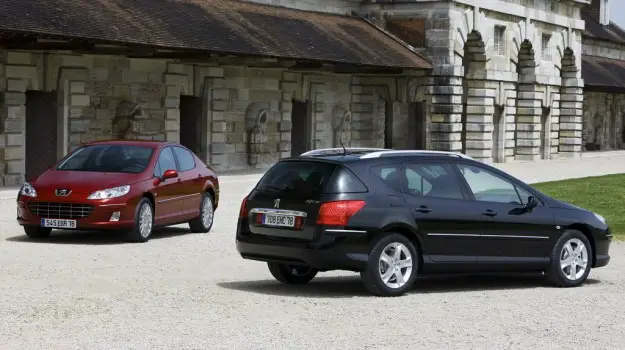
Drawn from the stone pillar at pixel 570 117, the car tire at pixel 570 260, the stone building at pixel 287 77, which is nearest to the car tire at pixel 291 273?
the car tire at pixel 570 260

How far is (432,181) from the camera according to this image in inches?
526

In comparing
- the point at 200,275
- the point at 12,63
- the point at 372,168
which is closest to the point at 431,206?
the point at 372,168

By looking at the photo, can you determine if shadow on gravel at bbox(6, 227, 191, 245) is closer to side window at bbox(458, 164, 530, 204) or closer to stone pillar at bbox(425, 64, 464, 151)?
side window at bbox(458, 164, 530, 204)

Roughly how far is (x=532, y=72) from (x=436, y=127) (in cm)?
893

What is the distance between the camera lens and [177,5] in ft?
113

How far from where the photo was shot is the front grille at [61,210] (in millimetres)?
17578

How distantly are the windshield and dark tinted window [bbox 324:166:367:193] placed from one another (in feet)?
20.1

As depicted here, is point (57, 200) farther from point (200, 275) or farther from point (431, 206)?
point (431, 206)

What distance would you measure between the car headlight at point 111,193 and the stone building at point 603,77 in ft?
149

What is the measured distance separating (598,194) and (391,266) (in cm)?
1831

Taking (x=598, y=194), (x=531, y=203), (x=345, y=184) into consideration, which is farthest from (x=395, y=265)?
(x=598, y=194)

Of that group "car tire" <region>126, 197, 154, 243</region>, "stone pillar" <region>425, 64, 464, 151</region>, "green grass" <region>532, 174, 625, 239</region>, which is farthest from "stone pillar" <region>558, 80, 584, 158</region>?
"car tire" <region>126, 197, 154, 243</region>

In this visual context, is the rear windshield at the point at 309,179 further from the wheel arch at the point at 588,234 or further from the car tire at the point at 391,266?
the wheel arch at the point at 588,234

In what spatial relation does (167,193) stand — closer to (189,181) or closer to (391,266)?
(189,181)
